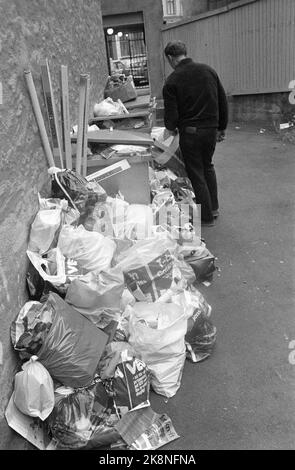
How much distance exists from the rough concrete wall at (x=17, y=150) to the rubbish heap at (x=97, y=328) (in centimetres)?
7

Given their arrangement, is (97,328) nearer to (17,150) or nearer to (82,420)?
(82,420)

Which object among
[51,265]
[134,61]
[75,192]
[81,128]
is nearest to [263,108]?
[81,128]

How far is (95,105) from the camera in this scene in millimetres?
5637

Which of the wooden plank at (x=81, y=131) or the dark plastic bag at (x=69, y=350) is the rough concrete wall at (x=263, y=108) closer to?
the wooden plank at (x=81, y=131)

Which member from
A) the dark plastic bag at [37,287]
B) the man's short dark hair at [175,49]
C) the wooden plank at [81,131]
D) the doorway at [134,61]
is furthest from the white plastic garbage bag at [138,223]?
the doorway at [134,61]

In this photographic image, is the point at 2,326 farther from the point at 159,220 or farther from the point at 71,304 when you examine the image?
the point at 159,220

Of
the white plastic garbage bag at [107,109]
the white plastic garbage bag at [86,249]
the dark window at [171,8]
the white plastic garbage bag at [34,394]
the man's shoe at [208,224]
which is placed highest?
the dark window at [171,8]

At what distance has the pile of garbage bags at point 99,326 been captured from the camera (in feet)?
6.75

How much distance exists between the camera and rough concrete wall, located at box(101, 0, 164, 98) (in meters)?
10.7

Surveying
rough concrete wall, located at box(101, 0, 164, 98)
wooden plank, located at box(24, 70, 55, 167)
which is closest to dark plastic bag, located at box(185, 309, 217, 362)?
wooden plank, located at box(24, 70, 55, 167)

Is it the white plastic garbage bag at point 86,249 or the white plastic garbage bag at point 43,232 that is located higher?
the white plastic garbage bag at point 43,232

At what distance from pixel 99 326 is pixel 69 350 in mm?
319

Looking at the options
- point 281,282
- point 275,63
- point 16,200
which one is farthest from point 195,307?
point 275,63

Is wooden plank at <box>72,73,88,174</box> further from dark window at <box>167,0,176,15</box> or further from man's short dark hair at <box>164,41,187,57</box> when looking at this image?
dark window at <box>167,0,176,15</box>
